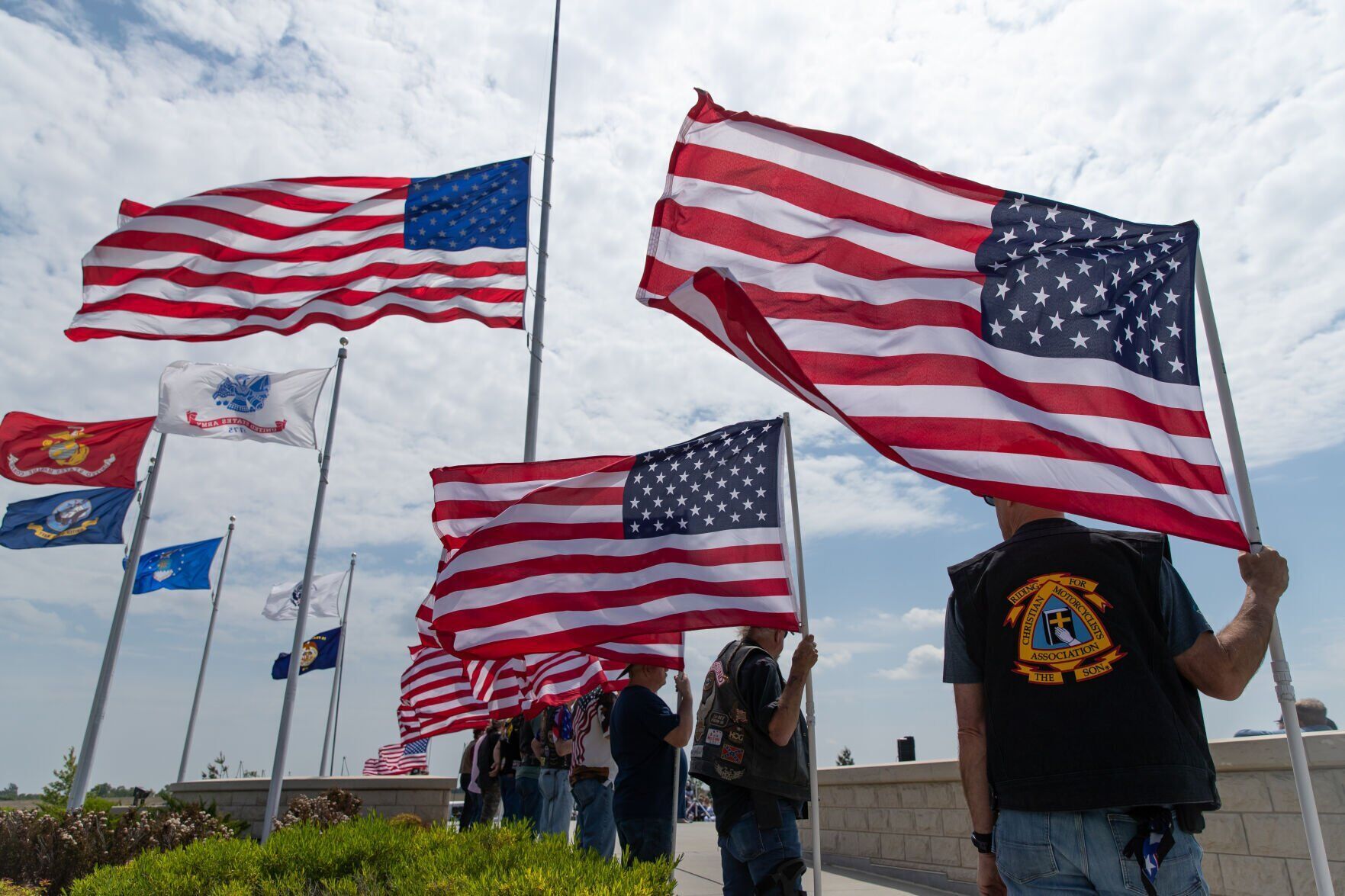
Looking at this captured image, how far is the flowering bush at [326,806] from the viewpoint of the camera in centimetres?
1471

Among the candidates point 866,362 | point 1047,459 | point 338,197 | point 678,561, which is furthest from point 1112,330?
point 338,197

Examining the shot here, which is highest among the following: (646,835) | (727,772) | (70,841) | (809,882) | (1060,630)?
(1060,630)

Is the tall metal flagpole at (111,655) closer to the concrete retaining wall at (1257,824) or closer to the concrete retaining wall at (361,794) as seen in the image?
the concrete retaining wall at (361,794)

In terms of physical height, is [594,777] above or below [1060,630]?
below

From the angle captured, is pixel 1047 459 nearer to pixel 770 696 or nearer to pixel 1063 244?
pixel 1063 244

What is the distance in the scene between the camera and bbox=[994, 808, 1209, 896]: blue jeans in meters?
2.55

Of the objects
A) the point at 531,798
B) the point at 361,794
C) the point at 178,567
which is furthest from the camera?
the point at 178,567

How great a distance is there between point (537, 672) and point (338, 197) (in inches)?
220

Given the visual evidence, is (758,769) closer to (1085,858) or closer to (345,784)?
(1085,858)

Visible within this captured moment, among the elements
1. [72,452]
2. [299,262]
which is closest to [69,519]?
[72,452]

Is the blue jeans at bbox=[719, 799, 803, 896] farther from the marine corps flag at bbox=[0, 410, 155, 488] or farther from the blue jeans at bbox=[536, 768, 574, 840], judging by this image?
the marine corps flag at bbox=[0, 410, 155, 488]

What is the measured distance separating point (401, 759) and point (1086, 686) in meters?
33.4

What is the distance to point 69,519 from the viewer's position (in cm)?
1474

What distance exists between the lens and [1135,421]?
12.0ft
